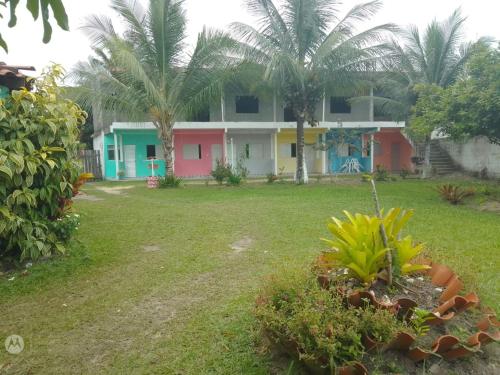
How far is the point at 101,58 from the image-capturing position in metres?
18.3

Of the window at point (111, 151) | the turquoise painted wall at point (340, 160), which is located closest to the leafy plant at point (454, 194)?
the turquoise painted wall at point (340, 160)

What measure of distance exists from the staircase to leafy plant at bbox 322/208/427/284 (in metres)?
17.6

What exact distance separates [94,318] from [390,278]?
7.92ft

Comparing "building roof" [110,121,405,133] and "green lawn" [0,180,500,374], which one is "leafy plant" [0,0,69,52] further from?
"building roof" [110,121,405,133]

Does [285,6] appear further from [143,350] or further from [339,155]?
[143,350]

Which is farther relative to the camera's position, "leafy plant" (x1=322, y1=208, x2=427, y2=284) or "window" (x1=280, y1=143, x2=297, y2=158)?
"window" (x1=280, y1=143, x2=297, y2=158)

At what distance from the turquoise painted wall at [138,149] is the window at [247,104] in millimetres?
4864

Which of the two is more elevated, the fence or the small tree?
the small tree

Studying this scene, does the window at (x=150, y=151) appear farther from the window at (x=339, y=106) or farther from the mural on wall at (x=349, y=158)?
the window at (x=339, y=106)

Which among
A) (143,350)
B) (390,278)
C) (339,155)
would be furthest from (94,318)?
(339,155)

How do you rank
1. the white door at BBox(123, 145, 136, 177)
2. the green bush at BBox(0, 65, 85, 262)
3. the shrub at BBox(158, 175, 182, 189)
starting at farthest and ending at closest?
the white door at BBox(123, 145, 136, 177), the shrub at BBox(158, 175, 182, 189), the green bush at BBox(0, 65, 85, 262)

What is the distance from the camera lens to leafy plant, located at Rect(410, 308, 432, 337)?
224 cm

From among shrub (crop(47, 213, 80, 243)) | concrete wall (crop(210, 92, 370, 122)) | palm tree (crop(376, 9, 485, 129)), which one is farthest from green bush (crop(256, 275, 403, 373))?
concrete wall (crop(210, 92, 370, 122))

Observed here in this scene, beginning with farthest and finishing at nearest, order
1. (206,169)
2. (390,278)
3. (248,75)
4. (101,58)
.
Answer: (206,169) < (101,58) < (248,75) < (390,278)
